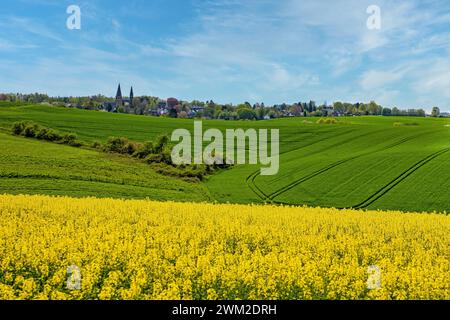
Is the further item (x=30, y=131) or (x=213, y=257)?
(x=30, y=131)

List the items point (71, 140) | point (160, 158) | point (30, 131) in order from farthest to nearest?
point (30, 131) → point (71, 140) → point (160, 158)

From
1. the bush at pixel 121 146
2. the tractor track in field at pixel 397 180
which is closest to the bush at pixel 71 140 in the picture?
the bush at pixel 121 146

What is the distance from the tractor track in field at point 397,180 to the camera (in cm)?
3806

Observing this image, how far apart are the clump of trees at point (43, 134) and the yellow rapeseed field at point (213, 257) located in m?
49.1

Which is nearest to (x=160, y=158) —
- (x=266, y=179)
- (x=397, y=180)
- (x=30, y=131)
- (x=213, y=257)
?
(x=266, y=179)

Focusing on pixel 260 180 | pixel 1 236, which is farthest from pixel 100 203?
pixel 260 180

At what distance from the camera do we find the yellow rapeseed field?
978 centimetres

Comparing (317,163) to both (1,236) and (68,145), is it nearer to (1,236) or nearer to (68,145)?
(68,145)

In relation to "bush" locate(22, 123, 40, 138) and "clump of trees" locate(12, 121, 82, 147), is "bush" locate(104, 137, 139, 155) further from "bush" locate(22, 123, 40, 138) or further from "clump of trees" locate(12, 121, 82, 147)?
"bush" locate(22, 123, 40, 138)

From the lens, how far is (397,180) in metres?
43.5

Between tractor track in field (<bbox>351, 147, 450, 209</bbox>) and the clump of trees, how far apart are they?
143ft

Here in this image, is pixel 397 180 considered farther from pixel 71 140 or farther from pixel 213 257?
pixel 71 140

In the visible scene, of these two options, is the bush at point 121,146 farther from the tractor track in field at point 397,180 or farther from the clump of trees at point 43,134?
the tractor track in field at point 397,180

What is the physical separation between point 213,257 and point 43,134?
204 ft
